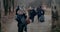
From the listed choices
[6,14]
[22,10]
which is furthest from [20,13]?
[6,14]

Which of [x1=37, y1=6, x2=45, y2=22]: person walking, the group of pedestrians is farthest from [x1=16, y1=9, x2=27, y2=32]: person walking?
[x1=37, y1=6, x2=45, y2=22]: person walking

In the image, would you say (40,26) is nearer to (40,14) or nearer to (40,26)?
(40,26)

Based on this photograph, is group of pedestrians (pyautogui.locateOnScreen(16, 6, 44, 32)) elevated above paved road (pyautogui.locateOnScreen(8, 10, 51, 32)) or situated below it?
above

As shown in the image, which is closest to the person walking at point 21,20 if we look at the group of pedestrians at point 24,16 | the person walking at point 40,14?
the group of pedestrians at point 24,16

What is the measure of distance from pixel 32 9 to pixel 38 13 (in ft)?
0.23

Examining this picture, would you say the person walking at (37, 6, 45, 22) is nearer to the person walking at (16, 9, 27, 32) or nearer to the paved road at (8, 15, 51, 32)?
the paved road at (8, 15, 51, 32)

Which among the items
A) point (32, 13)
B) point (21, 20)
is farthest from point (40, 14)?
point (21, 20)

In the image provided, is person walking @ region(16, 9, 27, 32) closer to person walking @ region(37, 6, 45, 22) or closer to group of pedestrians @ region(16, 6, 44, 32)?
group of pedestrians @ region(16, 6, 44, 32)

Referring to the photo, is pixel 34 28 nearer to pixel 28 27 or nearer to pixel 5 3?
pixel 28 27

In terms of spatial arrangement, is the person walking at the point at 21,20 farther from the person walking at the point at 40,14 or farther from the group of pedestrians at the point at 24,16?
the person walking at the point at 40,14

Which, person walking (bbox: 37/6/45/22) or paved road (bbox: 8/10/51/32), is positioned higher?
person walking (bbox: 37/6/45/22)

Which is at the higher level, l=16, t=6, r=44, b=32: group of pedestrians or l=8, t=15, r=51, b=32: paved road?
l=16, t=6, r=44, b=32: group of pedestrians

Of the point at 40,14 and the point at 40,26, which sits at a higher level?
the point at 40,14

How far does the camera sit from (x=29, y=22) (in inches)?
48.2
